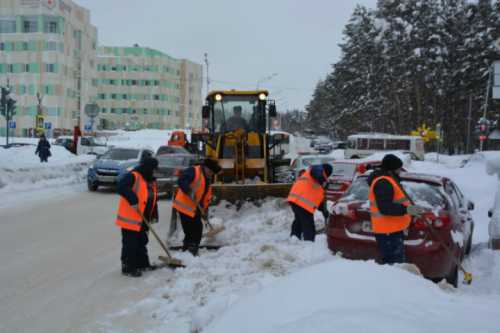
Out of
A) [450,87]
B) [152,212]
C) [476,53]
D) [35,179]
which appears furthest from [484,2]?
[152,212]

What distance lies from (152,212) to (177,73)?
10642 centimetres

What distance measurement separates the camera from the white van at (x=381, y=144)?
45688mm

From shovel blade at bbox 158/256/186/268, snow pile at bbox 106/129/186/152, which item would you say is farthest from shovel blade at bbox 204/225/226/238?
snow pile at bbox 106/129/186/152

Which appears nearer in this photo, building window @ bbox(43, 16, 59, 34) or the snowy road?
the snowy road

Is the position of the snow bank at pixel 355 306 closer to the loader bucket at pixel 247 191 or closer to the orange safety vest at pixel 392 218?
the orange safety vest at pixel 392 218

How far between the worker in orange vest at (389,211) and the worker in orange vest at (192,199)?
2.93 m

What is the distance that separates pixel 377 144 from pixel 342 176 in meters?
33.9

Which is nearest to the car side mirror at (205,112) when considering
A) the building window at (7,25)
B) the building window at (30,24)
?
the building window at (30,24)

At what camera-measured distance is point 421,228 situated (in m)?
6.48

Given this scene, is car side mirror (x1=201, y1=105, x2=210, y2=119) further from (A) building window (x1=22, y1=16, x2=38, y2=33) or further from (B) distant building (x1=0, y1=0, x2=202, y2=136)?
(A) building window (x1=22, y1=16, x2=38, y2=33)

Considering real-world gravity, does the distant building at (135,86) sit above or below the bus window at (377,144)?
above

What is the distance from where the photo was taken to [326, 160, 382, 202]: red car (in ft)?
46.1

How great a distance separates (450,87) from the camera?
5025cm

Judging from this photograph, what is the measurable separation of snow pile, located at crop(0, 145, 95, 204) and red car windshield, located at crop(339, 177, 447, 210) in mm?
12131
